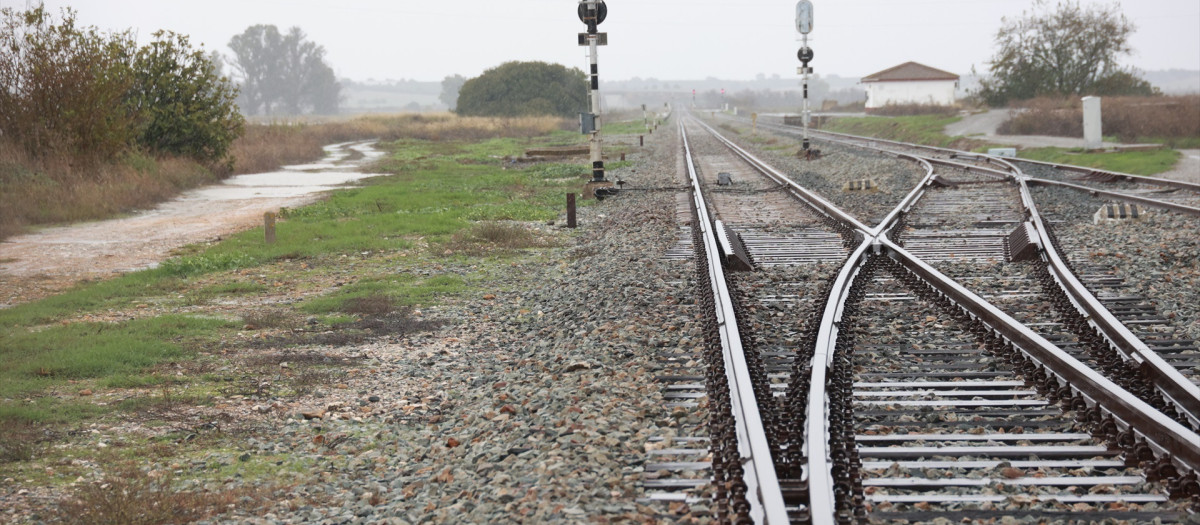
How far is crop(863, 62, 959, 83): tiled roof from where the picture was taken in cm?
7725

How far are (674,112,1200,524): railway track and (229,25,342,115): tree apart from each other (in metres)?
162

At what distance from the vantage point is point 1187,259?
10516 mm

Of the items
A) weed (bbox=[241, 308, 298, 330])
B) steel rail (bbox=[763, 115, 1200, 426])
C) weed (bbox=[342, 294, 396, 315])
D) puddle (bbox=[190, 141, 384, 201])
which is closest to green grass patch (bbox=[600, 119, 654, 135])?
puddle (bbox=[190, 141, 384, 201])

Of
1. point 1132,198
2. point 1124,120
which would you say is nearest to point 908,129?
point 1124,120

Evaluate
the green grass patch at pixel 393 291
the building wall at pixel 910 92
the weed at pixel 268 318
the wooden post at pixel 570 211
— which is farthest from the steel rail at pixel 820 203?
the building wall at pixel 910 92

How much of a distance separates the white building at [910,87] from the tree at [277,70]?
10771cm

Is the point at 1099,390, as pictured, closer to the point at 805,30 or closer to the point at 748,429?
the point at 748,429

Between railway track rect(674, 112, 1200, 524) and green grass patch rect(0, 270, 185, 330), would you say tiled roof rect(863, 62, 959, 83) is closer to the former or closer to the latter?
railway track rect(674, 112, 1200, 524)

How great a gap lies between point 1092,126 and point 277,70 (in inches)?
5983

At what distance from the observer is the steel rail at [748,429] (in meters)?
4.05

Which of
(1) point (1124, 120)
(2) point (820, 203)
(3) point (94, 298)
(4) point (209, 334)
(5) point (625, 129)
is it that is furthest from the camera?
(5) point (625, 129)

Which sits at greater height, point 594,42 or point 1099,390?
point 594,42

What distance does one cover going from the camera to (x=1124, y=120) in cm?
3434

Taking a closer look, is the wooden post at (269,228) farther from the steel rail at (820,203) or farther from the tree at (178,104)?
the tree at (178,104)
